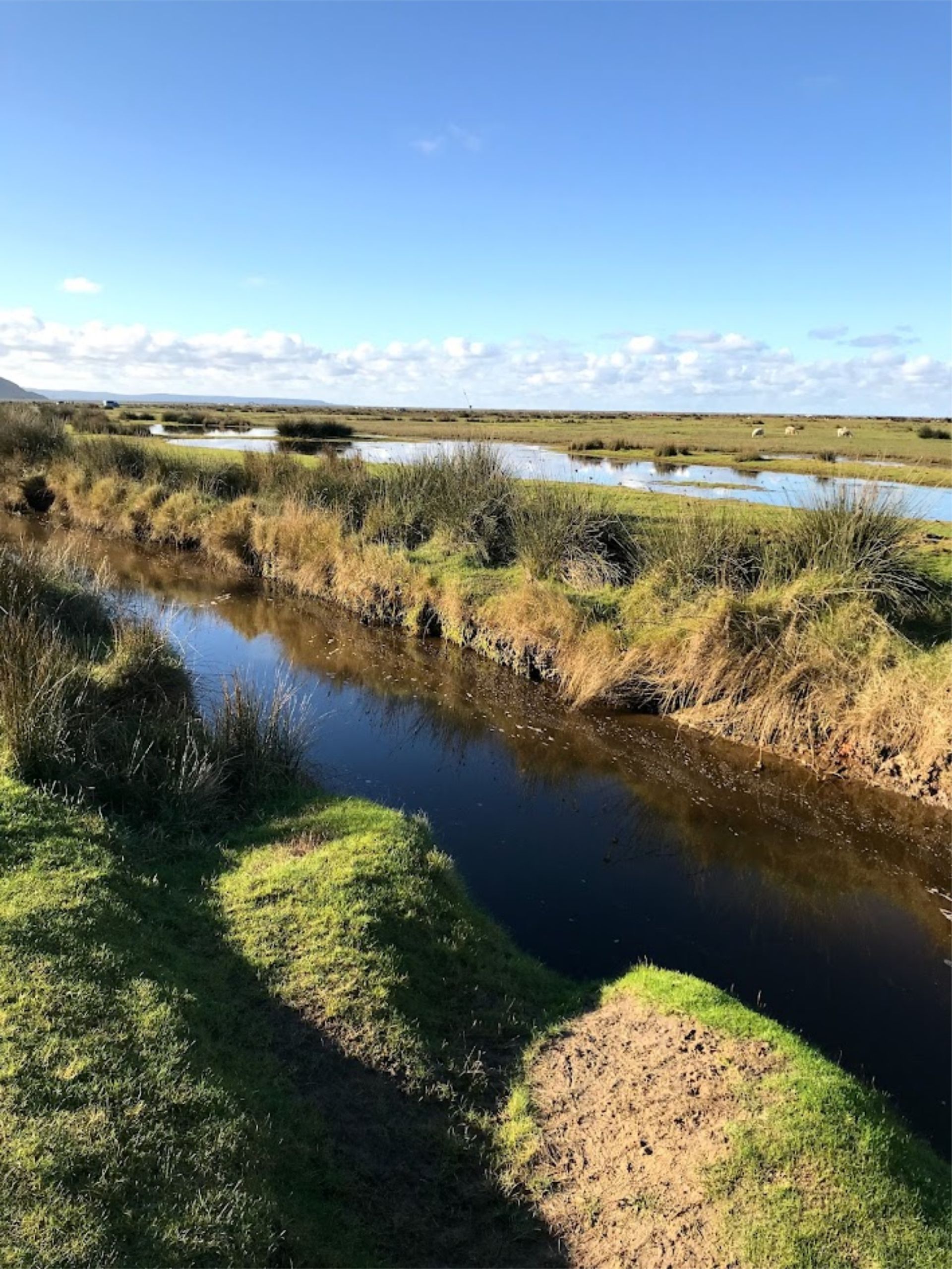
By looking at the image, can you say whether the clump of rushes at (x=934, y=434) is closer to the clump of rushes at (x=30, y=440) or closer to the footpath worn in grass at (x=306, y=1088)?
the clump of rushes at (x=30, y=440)

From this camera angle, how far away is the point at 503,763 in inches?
525

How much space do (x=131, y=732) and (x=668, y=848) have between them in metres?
7.32

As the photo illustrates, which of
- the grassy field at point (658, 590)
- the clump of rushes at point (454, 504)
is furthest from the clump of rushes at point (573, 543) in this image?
the clump of rushes at point (454, 504)

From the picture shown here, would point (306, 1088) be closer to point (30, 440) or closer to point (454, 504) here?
point (454, 504)

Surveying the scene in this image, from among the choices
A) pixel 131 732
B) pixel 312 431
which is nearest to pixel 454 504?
pixel 131 732

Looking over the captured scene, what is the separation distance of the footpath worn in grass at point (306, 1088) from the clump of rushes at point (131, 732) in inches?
45.2

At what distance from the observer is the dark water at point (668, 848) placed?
8.02 metres

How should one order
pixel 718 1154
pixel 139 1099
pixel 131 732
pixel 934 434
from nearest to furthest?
pixel 139 1099 → pixel 718 1154 → pixel 131 732 → pixel 934 434

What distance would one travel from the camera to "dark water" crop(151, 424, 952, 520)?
1880 centimetres

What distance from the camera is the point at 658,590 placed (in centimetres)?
1609

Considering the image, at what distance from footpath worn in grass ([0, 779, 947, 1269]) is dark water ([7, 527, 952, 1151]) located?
142 centimetres

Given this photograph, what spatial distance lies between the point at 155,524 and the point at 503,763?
20402 mm

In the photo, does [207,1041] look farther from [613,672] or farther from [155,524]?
[155,524]

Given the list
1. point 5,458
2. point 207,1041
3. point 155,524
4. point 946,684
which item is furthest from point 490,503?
point 5,458
